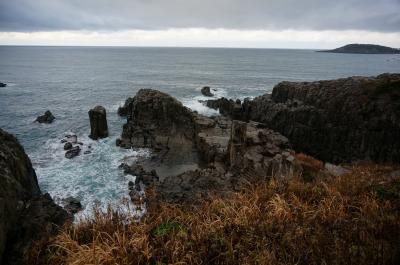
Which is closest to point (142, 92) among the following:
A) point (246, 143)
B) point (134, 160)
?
point (134, 160)

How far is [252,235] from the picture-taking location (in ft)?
23.5

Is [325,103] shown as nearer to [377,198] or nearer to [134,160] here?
[134,160]

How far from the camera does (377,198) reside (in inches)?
360

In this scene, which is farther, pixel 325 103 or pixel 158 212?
pixel 325 103

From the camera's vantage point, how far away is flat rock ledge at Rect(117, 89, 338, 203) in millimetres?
25077

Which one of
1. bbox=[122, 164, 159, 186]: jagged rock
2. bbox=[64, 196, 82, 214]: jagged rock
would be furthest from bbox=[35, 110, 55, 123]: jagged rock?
bbox=[64, 196, 82, 214]: jagged rock

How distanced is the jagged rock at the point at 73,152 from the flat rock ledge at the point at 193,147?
541cm

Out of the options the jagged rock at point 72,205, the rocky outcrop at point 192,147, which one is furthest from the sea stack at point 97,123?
the jagged rock at point 72,205

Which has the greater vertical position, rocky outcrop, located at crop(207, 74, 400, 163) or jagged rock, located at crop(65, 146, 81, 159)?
rocky outcrop, located at crop(207, 74, 400, 163)

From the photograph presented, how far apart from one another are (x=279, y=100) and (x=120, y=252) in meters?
47.6

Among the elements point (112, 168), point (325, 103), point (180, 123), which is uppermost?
point (325, 103)

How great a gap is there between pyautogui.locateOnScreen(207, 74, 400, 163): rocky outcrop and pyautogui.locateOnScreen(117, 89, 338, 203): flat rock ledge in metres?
4.44

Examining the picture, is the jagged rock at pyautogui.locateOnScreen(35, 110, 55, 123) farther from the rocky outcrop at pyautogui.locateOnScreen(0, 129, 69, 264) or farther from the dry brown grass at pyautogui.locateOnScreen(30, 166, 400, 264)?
the dry brown grass at pyautogui.locateOnScreen(30, 166, 400, 264)

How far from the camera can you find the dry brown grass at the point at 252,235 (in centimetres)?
636
